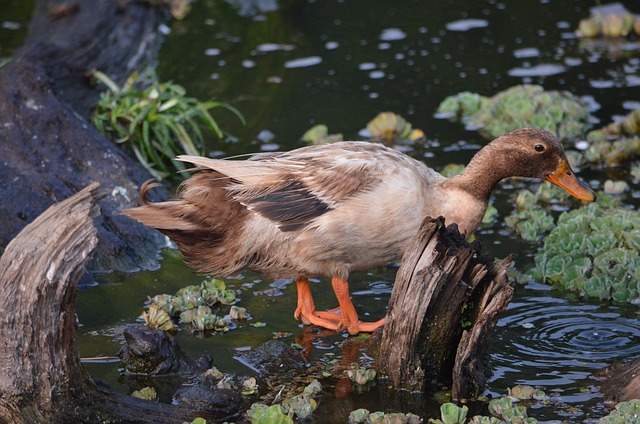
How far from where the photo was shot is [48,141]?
7.68 meters

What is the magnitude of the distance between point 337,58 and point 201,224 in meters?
5.62

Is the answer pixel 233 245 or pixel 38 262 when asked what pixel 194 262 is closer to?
pixel 233 245

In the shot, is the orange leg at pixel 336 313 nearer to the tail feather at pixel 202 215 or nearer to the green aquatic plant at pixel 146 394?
the tail feather at pixel 202 215

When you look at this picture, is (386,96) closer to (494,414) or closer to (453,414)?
(494,414)

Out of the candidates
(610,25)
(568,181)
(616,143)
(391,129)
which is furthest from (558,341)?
(610,25)

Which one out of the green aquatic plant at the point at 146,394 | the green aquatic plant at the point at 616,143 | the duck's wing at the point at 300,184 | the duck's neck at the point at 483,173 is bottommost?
the green aquatic plant at the point at 616,143

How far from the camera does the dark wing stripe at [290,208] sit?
580 cm

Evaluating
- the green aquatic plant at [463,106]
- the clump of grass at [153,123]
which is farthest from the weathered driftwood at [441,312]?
the green aquatic plant at [463,106]

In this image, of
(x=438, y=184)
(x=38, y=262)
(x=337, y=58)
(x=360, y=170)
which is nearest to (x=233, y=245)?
(x=360, y=170)

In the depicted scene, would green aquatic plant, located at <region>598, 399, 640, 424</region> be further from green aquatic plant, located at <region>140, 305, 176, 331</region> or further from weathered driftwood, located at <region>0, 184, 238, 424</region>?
green aquatic plant, located at <region>140, 305, 176, 331</region>

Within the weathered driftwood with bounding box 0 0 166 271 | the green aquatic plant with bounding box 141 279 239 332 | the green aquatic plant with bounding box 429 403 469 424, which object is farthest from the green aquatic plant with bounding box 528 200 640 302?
the weathered driftwood with bounding box 0 0 166 271

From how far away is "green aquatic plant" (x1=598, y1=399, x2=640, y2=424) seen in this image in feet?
15.5

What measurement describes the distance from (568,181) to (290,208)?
1786 millimetres

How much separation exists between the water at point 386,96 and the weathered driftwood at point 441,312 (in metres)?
0.20
